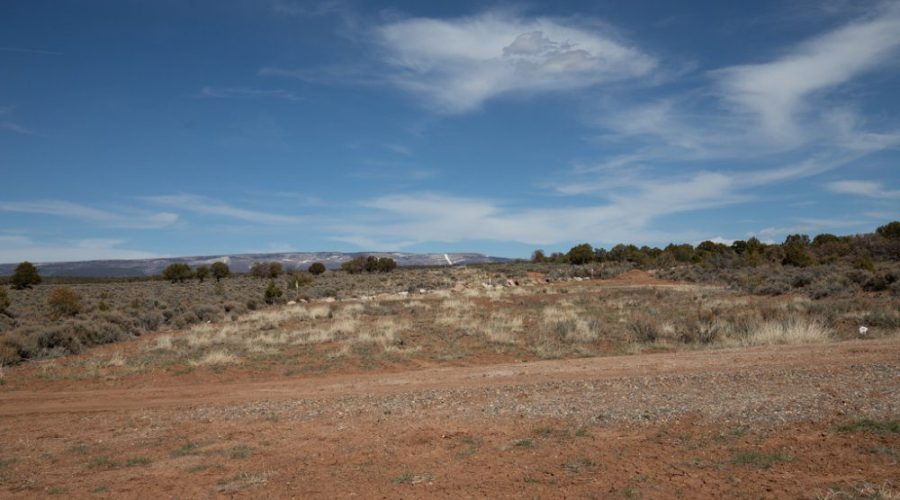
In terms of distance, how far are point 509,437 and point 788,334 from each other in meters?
12.8

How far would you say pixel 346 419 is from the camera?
33.2ft

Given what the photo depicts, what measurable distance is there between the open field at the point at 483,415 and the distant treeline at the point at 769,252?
1112 inches

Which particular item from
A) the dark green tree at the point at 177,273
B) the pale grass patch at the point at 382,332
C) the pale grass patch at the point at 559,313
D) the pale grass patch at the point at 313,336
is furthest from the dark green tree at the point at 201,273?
the pale grass patch at the point at 559,313

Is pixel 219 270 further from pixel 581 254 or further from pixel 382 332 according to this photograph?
pixel 382 332

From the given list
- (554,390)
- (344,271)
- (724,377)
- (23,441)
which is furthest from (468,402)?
(344,271)

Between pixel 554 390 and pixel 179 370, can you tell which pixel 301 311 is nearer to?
pixel 179 370

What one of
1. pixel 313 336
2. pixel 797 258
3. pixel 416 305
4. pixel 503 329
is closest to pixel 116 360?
pixel 313 336

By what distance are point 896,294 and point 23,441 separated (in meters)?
29.2

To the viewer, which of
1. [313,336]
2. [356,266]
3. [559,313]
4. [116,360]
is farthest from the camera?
[356,266]

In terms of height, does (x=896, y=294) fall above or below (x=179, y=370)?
above

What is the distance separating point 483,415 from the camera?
9617 millimetres

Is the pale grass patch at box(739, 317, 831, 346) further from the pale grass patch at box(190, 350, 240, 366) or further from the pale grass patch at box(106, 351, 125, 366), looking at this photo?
the pale grass patch at box(106, 351, 125, 366)

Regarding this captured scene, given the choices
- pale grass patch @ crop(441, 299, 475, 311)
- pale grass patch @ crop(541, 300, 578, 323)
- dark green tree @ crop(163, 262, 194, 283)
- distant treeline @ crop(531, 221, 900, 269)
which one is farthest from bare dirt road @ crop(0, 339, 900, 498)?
dark green tree @ crop(163, 262, 194, 283)

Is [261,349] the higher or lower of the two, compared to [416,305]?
lower
